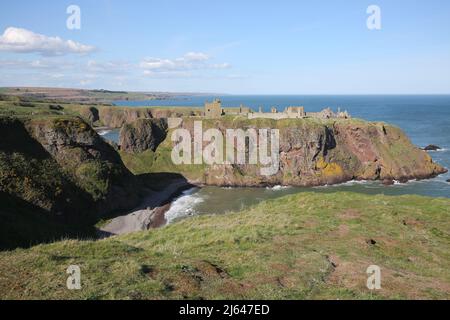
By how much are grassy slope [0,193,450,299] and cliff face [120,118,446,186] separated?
59.3 meters

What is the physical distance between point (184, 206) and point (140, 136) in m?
40.0

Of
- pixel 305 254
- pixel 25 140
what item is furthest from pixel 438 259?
pixel 25 140

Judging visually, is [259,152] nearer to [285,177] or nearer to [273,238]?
[285,177]

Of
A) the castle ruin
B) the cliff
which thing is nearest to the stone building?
the castle ruin

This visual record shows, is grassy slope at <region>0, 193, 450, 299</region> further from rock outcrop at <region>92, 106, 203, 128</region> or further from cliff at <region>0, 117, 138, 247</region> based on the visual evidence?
rock outcrop at <region>92, 106, 203, 128</region>

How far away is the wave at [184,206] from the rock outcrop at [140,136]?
87.8 ft

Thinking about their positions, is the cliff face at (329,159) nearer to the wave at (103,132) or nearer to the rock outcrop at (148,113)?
the rock outcrop at (148,113)

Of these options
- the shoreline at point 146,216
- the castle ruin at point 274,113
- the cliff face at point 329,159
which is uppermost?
the castle ruin at point 274,113

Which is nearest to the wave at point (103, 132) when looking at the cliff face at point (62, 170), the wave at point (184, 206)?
the wave at point (184, 206)

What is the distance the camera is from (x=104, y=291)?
44.0ft

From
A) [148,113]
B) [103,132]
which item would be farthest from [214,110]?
[103,132]

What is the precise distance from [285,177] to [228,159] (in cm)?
1447

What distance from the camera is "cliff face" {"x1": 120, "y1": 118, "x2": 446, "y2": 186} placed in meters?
90.0

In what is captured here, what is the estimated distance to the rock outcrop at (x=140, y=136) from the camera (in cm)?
10400
